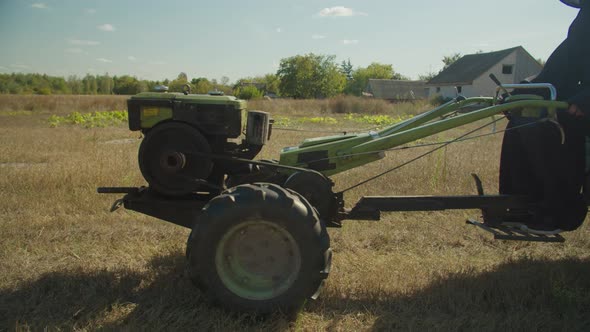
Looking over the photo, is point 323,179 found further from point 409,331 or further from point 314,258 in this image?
point 409,331

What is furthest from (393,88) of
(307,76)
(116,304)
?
(116,304)

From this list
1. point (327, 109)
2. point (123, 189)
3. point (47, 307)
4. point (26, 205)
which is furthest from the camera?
point (327, 109)

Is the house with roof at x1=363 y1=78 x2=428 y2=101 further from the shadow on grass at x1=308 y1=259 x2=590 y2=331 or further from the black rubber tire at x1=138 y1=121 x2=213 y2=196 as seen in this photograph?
the black rubber tire at x1=138 y1=121 x2=213 y2=196

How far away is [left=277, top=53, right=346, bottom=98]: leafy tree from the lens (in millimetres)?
59062

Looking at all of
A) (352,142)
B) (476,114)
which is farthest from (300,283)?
(476,114)

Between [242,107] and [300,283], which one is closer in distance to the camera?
[300,283]

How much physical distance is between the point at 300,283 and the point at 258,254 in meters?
0.38

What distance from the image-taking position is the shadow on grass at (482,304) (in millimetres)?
3324

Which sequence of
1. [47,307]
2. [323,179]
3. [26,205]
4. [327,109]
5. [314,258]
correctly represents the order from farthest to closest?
[327,109], [26,205], [323,179], [47,307], [314,258]

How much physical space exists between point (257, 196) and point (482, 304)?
2.11 metres

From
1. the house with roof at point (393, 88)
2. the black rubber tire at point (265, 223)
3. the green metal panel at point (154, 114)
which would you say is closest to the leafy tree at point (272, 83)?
the house with roof at point (393, 88)

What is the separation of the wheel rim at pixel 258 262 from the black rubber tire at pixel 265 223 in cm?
6

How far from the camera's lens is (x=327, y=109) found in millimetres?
32688

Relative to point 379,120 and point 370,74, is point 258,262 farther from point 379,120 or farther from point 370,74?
point 370,74
